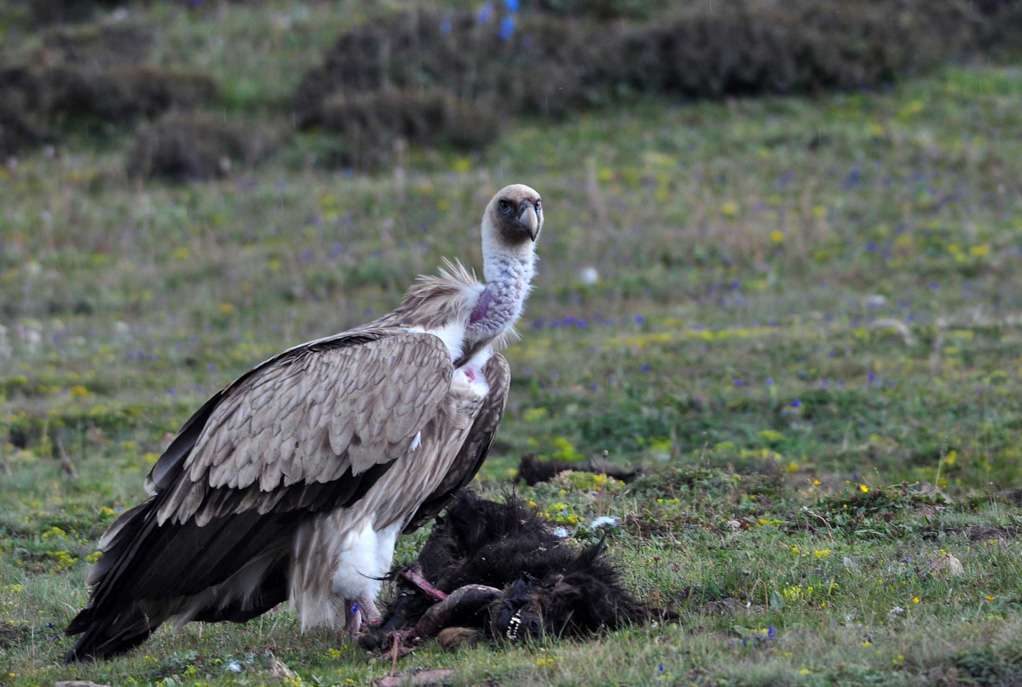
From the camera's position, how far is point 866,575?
19.1ft

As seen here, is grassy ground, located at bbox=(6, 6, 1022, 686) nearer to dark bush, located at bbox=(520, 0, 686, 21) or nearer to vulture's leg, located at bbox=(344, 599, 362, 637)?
vulture's leg, located at bbox=(344, 599, 362, 637)

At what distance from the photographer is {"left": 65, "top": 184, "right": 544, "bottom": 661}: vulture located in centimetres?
581

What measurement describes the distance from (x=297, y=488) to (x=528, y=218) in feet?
5.43

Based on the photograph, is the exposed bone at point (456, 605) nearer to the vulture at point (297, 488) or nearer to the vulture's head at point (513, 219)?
the vulture at point (297, 488)

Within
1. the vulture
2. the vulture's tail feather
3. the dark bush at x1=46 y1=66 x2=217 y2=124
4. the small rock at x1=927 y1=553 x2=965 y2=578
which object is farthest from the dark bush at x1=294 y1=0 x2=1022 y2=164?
the small rock at x1=927 y1=553 x2=965 y2=578

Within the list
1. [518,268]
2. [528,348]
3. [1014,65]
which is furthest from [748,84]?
[518,268]

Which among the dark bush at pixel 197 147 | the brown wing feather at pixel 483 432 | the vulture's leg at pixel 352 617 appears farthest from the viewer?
the dark bush at pixel 197 147

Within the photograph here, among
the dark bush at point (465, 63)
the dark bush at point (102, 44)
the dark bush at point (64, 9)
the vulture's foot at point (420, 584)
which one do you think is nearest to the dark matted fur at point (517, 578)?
the vulture's foot at point (420, 584)

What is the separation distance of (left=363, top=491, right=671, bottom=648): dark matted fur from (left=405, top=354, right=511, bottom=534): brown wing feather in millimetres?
329

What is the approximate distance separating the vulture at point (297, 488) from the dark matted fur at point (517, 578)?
24 centimetres

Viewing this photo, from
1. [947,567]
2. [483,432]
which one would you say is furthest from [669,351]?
[947,567]

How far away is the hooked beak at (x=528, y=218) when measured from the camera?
6.26 metres

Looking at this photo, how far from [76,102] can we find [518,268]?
1546cm

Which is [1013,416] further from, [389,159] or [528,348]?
[389,159]
